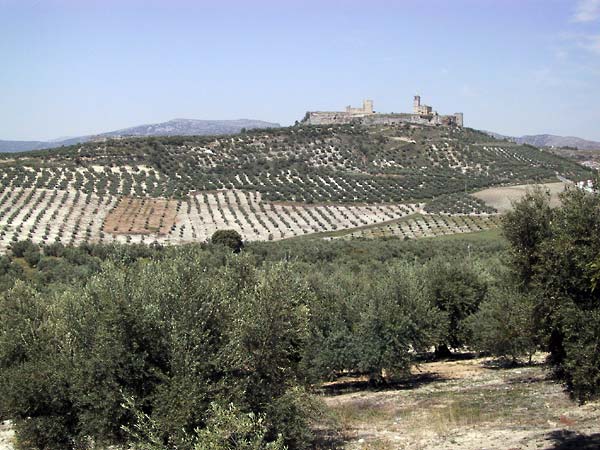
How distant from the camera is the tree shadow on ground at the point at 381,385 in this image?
1173 inches

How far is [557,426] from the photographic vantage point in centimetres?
1948

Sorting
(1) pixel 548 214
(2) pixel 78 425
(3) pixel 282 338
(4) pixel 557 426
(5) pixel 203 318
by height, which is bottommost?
(4) pixel 557 426

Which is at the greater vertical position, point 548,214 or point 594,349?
point 548,214

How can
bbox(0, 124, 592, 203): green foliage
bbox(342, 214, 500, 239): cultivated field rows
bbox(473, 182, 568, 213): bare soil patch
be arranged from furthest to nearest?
bbox(0, 124, 592, 203): green foliage → bbox(473, 182, 568, 213): bare soil patch → bbox(342, 214, 500, 239): cultivated field rows

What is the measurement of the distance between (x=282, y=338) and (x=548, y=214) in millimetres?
8194

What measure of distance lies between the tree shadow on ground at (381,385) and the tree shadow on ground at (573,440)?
11.0 metres

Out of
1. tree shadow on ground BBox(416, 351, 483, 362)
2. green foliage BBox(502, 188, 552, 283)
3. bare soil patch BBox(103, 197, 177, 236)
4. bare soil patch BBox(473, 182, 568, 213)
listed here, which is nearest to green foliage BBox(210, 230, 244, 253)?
bare soil patch BBox(103, 197, 177, 236)

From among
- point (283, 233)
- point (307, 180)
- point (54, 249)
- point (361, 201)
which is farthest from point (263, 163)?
point (54, 249)

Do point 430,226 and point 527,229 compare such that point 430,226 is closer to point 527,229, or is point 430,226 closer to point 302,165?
point 302,165

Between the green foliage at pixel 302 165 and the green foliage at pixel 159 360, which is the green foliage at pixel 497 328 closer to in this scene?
the green foliage at pixel 159 360

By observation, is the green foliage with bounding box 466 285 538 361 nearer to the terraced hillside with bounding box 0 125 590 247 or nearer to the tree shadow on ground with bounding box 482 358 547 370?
the tree shadow on ground with bounding box 482 358 547 370

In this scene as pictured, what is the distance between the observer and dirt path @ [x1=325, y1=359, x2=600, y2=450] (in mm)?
18594

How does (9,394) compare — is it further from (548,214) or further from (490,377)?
(490,377)

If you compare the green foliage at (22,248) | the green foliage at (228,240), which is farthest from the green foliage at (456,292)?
the green foliage at (22,248)
